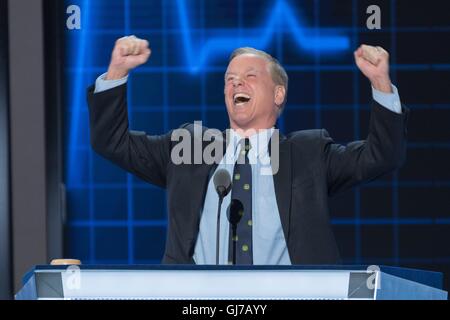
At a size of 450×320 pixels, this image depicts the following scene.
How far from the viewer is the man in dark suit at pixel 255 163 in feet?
10.3

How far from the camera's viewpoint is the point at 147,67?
4848mm

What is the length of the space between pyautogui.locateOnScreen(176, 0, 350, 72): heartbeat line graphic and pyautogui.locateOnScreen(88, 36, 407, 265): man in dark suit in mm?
1367

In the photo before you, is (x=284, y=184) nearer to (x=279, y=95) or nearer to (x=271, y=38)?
(x=279, y=95)

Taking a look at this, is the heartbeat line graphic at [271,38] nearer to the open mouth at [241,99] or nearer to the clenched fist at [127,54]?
the open mouth at [241,99]

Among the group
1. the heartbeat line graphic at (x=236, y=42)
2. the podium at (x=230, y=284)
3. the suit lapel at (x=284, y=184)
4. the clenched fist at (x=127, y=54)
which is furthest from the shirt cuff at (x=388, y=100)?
the heartbeat line graphic at (x=236, y=42)

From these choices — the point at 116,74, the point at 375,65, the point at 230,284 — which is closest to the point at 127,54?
the point at 116,74

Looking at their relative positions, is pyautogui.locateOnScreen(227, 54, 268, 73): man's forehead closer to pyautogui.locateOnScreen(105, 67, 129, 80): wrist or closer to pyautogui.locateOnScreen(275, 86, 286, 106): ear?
pyautogui.locateOnScreen(275, 86, 286, 106): ear

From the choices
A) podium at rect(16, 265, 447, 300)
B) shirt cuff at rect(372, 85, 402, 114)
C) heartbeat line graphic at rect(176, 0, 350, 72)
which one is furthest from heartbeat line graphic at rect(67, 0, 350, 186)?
podium at rect(16, 265, 447, 300)

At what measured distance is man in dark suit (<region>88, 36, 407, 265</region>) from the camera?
124 inches

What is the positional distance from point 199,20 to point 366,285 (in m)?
3.03

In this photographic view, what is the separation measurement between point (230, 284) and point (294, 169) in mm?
1376

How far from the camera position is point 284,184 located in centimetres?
323
